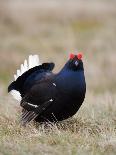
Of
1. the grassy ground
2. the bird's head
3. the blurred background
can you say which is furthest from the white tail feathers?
the blurred background

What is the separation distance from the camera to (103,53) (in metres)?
13.4

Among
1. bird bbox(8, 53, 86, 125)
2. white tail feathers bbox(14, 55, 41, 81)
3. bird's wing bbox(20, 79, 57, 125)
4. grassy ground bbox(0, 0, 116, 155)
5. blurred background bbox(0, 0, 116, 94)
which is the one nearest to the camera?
grassy ground bbox(0, 0, 116, 155)

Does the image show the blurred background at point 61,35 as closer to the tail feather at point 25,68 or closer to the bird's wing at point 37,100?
the tail feather at point 25,68

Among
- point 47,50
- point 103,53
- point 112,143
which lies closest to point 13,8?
point 47,50

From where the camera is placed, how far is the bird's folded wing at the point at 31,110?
19.1 feet

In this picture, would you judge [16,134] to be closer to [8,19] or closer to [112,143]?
[112,143]

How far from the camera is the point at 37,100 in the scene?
234 inches

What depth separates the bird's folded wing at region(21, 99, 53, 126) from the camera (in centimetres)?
581

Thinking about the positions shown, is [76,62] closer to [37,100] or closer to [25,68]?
[37,100]

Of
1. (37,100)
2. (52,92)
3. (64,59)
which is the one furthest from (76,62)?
(64,59)

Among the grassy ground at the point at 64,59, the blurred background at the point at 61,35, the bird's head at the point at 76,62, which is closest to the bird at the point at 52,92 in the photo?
the bird's head at the point at 76,62

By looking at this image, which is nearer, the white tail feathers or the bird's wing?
the bird's wing

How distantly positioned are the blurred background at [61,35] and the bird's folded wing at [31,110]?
13.5 feet

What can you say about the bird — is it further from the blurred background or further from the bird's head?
the blurred background
